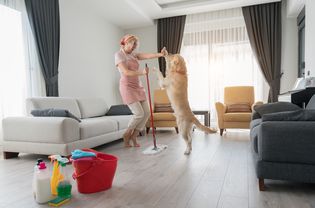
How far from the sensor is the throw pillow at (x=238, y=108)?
419 centimetres

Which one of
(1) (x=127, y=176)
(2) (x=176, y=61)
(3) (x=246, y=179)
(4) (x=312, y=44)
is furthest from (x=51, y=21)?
(4) (x=312, y=44)

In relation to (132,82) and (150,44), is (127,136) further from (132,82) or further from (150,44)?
(150,44)

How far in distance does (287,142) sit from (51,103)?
2.98 m

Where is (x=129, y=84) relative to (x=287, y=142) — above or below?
above

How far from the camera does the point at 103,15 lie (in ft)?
17.0

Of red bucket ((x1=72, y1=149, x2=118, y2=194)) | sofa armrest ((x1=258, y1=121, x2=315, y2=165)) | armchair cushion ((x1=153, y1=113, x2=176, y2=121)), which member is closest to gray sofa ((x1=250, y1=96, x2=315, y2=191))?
sofa armrest ((x1=258, y1=121, x2=315, y2=165))

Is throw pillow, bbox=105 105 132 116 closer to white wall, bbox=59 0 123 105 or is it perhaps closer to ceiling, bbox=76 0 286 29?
white wall, bbox=59 0 123 105

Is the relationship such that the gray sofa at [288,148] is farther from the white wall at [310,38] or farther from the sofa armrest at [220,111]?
the sofa armrest at [220,111]

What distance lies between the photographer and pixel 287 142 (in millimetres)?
1529

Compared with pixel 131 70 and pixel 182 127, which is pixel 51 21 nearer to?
pixel 131 70

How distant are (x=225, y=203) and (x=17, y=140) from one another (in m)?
2.54

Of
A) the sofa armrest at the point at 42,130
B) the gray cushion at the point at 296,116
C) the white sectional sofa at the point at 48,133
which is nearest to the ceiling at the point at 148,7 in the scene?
the white sectional sofa at the point at 48,133

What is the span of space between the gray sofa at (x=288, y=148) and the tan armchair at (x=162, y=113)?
9.68 ft

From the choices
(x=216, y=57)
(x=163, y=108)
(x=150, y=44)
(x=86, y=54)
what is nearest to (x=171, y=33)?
(x=150, y=44)
